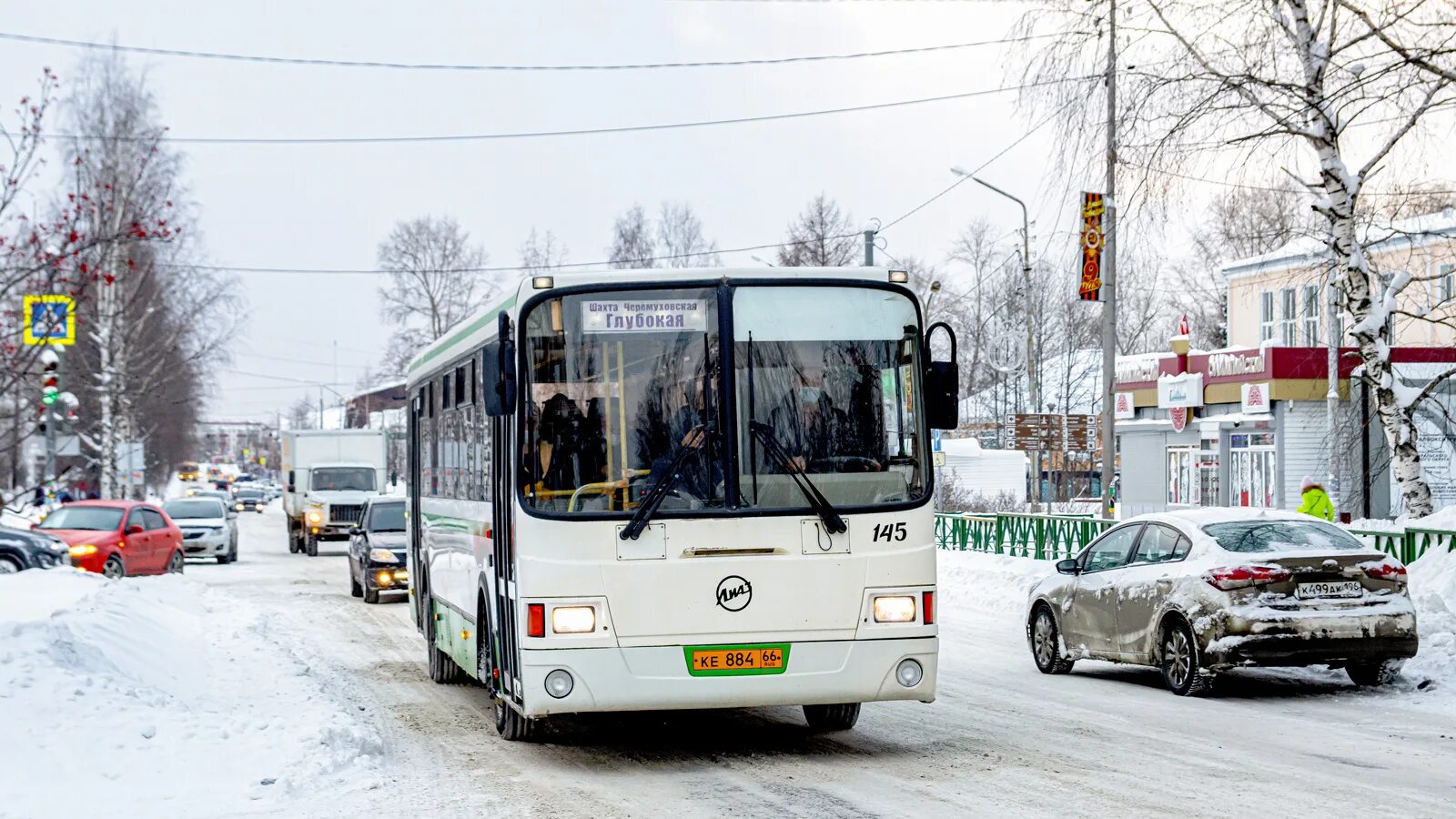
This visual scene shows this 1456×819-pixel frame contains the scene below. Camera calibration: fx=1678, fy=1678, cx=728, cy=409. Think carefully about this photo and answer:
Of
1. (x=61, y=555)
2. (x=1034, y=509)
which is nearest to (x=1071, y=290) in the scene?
(x=1034, y=509)

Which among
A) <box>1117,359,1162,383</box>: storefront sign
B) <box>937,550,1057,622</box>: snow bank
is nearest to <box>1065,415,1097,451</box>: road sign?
<box>937,550,1057,622</box>: snow bank

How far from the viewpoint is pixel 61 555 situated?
25.6 metres

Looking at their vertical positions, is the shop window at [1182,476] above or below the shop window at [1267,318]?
below

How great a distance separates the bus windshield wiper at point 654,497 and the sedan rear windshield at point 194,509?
3232cm

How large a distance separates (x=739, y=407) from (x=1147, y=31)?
35.2 ft

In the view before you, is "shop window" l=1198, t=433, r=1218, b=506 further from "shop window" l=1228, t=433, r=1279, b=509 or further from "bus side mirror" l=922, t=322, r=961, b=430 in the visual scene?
"bus side mirror" l=922, t=322, r=961, b=430

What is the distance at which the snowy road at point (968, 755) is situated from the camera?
337 inches

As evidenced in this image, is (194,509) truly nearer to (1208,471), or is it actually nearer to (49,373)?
(1208,471)

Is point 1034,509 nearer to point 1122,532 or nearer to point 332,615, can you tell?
point 332,615

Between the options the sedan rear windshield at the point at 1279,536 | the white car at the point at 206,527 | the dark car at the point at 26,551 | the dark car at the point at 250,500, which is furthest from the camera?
the dark car at the point at 250,500

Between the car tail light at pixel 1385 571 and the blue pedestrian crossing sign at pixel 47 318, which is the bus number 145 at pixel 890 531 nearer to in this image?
the car tail light at pixel 1385 571

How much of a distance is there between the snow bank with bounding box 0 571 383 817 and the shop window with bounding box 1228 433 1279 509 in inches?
1362

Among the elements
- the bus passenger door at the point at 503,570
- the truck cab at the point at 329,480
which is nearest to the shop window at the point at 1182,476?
the truck cab at the point at 329,480

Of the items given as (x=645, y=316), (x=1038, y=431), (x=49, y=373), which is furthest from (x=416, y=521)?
(x=1038, y=431)
